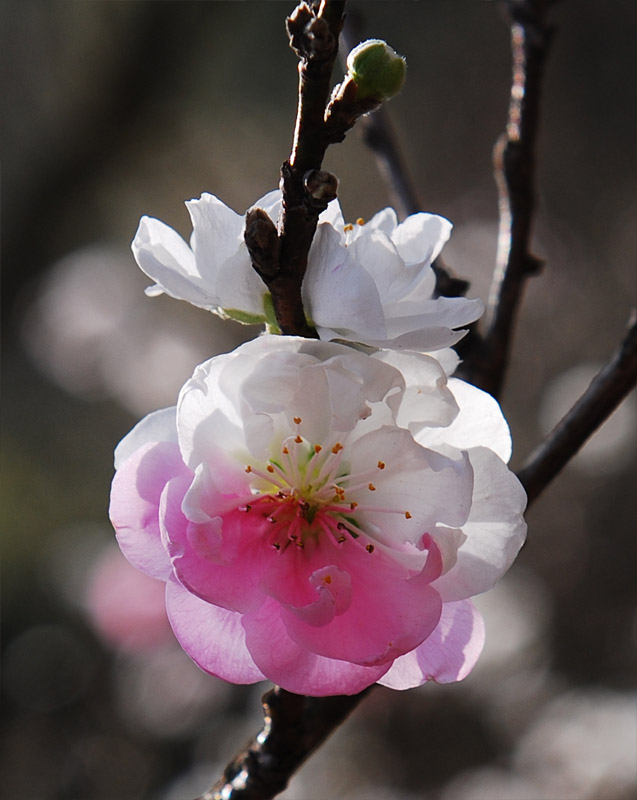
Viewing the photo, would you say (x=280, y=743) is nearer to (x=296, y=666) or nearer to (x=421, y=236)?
(x=296, y=666)

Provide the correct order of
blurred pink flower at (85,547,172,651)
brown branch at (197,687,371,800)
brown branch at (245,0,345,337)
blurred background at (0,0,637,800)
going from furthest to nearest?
blurred pink flower at (85,547,172,651) → blurred background at (0,0,637,800) → brown branch at (197,687,371,800) → brown branch at (245,0,345,337)

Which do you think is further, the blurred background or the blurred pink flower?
the blurred pink flower

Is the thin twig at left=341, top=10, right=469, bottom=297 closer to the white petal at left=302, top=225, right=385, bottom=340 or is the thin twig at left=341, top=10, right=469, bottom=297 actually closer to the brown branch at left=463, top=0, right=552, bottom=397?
the brown branch at left=463, top=0, right=552, bottom=397

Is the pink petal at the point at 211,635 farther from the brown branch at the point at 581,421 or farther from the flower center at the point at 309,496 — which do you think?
the brown branch at the point at 581,421

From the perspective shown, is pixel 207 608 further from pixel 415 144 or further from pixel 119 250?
pixel 119 250

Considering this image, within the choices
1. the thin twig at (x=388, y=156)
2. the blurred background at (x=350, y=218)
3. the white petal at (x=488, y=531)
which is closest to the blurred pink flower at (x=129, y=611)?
the blurred background at (x=350, y=218)

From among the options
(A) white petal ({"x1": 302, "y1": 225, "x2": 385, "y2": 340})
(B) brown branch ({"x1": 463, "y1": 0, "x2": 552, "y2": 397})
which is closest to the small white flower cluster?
(A) white petal ({"x1": 302, "y1": 225, "x2": 385, "y2": 340})

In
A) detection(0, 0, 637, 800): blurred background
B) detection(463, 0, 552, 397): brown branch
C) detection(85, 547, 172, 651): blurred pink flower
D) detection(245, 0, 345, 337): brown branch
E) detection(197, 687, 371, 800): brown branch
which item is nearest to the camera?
detection(245, 0, 345, 337): brown branch

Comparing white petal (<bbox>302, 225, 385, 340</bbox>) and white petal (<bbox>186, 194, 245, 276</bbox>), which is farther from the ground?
white petal (<bbox>186, 194, 245, 276</bbox>)
